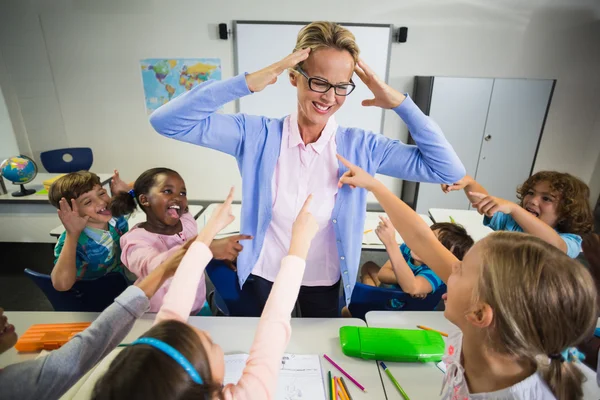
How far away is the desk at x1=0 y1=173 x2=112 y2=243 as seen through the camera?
2.73m

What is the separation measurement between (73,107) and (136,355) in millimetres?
4551

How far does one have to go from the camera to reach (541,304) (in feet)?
2.09

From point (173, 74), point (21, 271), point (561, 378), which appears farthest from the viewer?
point (173, 74)

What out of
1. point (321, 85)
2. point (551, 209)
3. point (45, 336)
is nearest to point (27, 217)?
point (45, 336)

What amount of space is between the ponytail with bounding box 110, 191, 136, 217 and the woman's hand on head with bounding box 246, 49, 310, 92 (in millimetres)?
1054

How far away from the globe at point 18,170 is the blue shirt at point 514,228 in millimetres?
3554

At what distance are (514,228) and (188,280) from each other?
161 cm

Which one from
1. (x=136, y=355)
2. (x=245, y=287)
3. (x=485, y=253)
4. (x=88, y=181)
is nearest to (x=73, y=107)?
(x=88, y=181)

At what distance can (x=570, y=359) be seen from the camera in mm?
674

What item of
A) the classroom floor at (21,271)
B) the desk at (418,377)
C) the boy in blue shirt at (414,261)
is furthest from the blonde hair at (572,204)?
the classroom floor at (21,271)

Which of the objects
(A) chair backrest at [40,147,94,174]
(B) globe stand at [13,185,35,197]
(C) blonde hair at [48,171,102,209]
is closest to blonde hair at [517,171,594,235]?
(C) blonde hair at [48,171,102,209]

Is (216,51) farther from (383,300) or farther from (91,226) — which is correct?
(383,300)

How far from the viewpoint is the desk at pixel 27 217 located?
2729 millimetres

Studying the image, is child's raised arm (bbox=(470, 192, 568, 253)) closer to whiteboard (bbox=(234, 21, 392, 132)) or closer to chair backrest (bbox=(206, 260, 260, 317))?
chair backrest (bbox=(206, 260, 260, 317))
